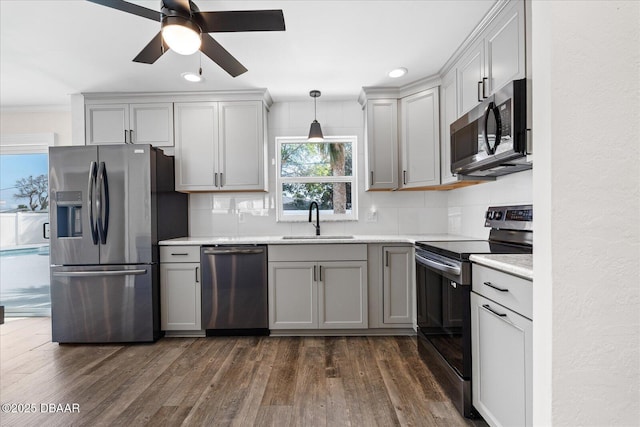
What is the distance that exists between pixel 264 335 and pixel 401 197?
2.00m

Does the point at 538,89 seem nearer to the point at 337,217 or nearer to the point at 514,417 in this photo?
the point at 514,417

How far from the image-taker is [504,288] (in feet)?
4.69

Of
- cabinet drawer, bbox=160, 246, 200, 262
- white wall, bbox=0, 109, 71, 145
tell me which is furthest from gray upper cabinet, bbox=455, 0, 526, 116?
white wall, bbox=0, 109, 71, 145

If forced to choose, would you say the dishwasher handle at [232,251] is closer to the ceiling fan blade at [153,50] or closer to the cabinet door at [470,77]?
the ceiling fan blade at [153,50]

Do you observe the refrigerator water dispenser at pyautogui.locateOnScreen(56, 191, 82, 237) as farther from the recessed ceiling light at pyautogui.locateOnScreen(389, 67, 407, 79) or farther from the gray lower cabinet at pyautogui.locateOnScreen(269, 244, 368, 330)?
the recessed ceiling light at pyautogui.locateOnScreen(389, 67, 407, 79)

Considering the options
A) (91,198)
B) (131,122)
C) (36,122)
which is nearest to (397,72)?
(131,122)

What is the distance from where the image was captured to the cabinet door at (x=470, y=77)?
219 cm

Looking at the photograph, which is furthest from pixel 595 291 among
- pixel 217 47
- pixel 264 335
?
pixel 264 335

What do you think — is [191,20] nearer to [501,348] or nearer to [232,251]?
[232,251]

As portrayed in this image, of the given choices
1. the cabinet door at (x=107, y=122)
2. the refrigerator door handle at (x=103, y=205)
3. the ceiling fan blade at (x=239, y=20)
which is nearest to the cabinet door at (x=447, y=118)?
the ceiling fan blade at (x=239, y=20)

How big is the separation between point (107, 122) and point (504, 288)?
3729mm

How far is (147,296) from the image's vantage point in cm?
286

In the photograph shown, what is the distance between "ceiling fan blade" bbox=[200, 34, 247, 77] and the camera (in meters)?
1.77

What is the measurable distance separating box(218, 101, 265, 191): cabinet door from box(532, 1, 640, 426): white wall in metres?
2.79
